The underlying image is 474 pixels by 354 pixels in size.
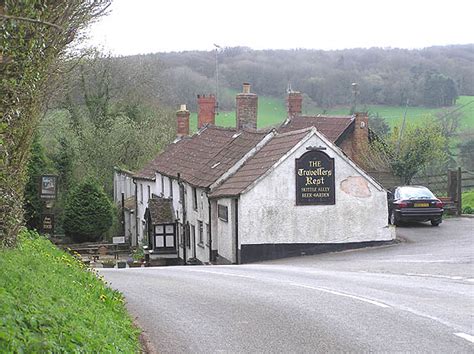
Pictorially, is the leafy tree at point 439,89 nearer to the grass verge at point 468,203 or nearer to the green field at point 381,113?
the green field at point 381,113

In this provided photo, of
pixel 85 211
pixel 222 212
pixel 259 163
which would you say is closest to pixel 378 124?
pixel 85 211

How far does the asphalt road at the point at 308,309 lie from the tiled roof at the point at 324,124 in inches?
817

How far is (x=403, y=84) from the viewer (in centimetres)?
7125

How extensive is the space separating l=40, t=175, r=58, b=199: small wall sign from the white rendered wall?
1440 centimetres

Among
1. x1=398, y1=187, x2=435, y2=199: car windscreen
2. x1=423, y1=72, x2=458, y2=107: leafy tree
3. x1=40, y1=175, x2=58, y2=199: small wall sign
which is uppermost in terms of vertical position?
x1=423, y1=72, x2=458, y2=107: leafy tree

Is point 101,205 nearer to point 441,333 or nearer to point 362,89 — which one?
point 362,89

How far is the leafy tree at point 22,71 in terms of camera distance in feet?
33.1

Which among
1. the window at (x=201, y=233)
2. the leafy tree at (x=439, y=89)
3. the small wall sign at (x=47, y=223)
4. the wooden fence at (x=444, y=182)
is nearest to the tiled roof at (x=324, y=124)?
the wooden fence at (x=444, y=182)

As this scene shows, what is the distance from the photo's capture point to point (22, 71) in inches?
421

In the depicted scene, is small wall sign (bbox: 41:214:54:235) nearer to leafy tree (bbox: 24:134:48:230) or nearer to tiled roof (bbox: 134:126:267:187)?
leafy tree (bbox: 24:134:48:230)

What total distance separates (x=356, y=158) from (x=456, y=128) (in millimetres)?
27194

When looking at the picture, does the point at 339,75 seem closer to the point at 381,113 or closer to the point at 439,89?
the point at 381,113

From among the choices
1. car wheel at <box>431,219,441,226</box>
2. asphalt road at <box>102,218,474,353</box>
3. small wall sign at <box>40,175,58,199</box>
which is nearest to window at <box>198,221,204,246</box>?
small wall sign at <box>40,175,58,199</box>

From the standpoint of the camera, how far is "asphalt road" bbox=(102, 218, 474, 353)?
33.9 ft
